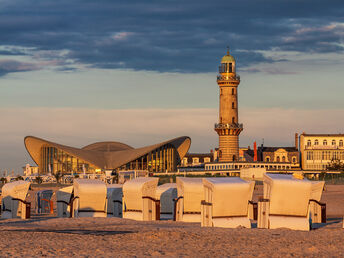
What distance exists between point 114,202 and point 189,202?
4.61 metres

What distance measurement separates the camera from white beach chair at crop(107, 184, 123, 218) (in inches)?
1284

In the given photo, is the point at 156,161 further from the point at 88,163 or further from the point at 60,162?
the point at 60,162

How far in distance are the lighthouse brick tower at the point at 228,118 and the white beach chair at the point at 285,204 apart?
9539 centimetres

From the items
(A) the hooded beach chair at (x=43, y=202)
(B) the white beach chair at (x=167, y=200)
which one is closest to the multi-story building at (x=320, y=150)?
(A) the hooded beach chair at (x=43, y=202)

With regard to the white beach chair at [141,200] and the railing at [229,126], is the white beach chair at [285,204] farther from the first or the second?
the railing at [229,126]

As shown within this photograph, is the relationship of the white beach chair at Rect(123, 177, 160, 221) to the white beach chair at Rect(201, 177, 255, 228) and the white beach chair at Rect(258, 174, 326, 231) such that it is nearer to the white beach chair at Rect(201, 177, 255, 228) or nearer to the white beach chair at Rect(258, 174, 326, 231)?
the white beach chair at Rect(201, 177, 255, 228)

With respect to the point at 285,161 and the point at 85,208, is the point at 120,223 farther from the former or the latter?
the point at 285,161

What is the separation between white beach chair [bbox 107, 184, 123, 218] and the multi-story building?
103 meters

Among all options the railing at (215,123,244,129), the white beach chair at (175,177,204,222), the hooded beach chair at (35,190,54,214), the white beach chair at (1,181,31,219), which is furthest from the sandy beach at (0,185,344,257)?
the railing at (215,123,244,129)

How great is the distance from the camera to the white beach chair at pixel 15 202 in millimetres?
33347

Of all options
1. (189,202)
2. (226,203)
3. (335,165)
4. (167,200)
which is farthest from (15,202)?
(335,165)

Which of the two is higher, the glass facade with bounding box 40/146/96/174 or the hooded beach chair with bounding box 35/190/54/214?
the glass facade with bounding box 40/146/96/174

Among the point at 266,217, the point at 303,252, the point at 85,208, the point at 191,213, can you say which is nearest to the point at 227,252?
the point at 303,252

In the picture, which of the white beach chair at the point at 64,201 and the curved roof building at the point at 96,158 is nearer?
the white beach chair at the point at 64,201
